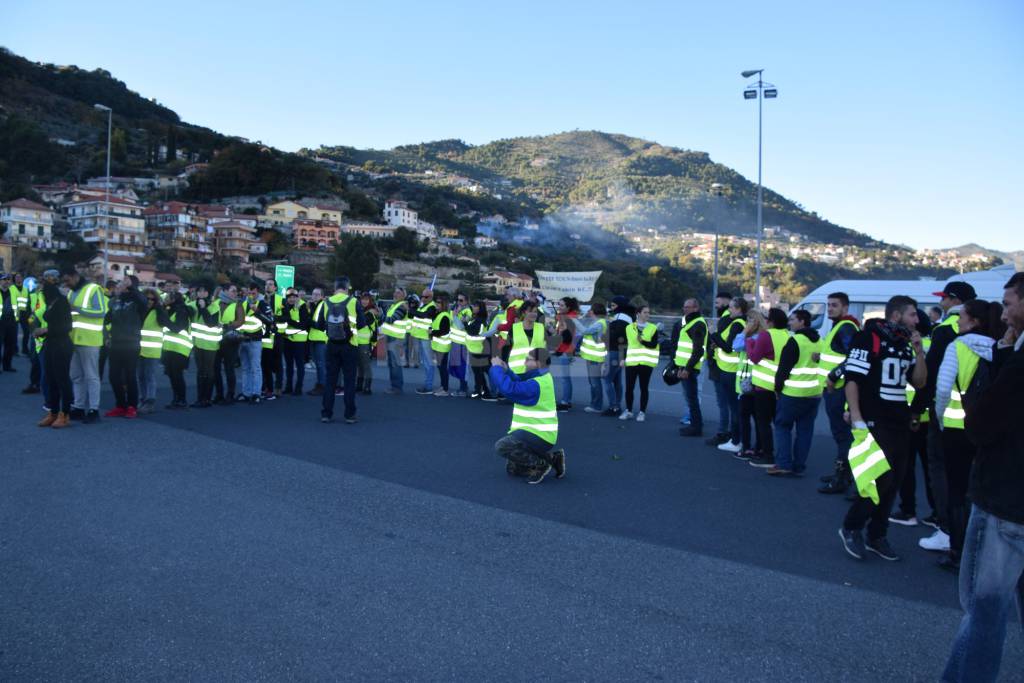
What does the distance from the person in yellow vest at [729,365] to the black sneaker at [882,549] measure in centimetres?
338

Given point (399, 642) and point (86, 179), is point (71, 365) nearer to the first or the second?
point (399, 642)

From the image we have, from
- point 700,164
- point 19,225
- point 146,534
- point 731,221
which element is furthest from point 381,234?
point 146,534

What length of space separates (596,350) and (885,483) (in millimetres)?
6612

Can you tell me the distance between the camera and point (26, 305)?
14938mm

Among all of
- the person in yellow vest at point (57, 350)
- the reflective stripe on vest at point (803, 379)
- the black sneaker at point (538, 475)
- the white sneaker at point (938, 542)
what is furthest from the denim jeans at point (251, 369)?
the white sneaker at point (938, 542)

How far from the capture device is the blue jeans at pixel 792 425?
737 cm

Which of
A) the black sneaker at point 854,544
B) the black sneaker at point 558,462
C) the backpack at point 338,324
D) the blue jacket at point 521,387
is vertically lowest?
the black sneaker at point 854,544

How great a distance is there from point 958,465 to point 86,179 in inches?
5530

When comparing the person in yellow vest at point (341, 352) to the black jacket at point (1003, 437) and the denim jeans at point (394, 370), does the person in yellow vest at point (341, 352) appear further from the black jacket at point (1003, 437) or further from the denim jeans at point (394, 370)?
the black jacket at point (1003, 437)

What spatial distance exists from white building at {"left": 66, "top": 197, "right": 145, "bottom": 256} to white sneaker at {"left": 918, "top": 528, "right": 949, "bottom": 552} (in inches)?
4114

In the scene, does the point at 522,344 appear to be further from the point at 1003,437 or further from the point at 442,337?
the point at 442,337

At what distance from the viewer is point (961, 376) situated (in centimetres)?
448

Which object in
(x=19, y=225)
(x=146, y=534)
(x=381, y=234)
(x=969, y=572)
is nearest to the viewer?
(x=969, y=572)

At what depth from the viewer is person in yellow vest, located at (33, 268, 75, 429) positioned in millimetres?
8523
